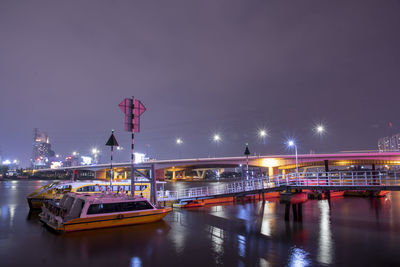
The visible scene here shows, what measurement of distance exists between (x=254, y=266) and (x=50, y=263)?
39.9 ft

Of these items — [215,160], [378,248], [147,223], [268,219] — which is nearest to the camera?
[378,248]

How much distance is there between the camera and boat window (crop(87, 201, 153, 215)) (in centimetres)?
2291

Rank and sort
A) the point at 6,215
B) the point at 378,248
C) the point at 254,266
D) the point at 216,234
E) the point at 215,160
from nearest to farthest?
the point at 254,266, the point at 378,248, the point at 216,234, the point at 6,215, the point at 215,160

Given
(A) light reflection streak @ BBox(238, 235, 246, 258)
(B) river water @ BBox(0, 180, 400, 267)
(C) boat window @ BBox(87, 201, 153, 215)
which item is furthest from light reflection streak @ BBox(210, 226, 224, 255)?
(C) boat window @ BBox(87, 201, 153, 215)

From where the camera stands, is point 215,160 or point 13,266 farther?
point 215,160

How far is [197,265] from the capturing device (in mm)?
15297

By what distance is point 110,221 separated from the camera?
2317 centimetres

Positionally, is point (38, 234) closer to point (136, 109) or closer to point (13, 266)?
point (13, 266)

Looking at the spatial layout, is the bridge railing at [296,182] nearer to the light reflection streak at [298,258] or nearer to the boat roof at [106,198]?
the light reflection streak at [298,258]

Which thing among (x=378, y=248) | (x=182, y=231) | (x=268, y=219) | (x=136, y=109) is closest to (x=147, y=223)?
(x=182, y=231)

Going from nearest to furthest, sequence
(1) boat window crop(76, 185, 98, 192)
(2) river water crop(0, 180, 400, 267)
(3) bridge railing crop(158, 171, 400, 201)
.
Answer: (2) river water crop(0, 180, 400, 267)
(3) bridge railing crop(158, 171, 400, 201)
(1) boat window crop(76, 185, 98, 192)

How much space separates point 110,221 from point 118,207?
1.41 m

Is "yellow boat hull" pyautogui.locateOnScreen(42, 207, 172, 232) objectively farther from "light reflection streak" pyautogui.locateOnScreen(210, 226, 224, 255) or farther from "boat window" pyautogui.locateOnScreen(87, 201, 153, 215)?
"light reflection streak" pyautogui.locateOnScreen(210, 226, 224, 255)

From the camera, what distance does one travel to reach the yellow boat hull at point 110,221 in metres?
21.9
